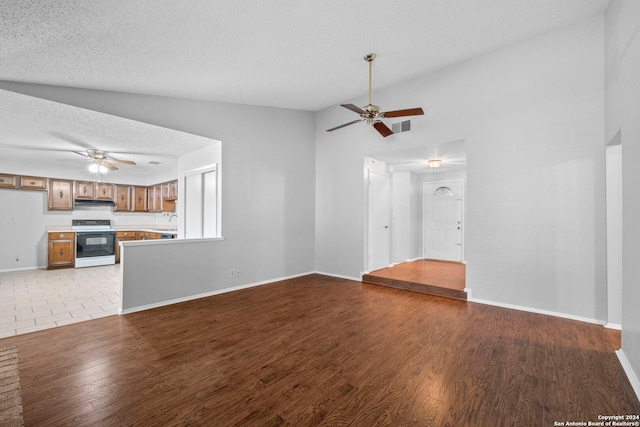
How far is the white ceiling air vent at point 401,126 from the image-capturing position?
4.84 m

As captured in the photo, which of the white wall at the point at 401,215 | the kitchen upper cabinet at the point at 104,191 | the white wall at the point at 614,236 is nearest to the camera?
the white wall at the point at 614,236

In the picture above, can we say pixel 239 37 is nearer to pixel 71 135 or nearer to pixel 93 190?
pixel 71 135

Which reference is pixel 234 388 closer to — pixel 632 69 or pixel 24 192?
pixel 632 69

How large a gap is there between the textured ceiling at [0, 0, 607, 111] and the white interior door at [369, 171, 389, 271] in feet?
7.44

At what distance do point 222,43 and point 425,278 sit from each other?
4.81 m

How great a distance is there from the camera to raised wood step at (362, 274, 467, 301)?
4337mm

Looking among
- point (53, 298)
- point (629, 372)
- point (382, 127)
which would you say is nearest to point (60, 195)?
point (53, 298)

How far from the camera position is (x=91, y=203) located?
7.64m

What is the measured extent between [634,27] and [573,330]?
2.95 metres

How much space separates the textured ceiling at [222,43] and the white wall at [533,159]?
0.35 metres

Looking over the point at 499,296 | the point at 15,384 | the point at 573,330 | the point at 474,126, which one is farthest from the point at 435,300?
the point at 15,384

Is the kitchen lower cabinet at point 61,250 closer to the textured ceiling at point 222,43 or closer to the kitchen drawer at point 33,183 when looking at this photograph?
the kitchen drawer at point 33,183

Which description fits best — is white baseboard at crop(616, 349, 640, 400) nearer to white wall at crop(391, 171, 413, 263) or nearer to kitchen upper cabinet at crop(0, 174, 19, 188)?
white wall at crop(391, 171, 413, 263)

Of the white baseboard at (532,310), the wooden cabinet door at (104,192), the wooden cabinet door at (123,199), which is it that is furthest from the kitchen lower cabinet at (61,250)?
the white baseboard at (532,310)
